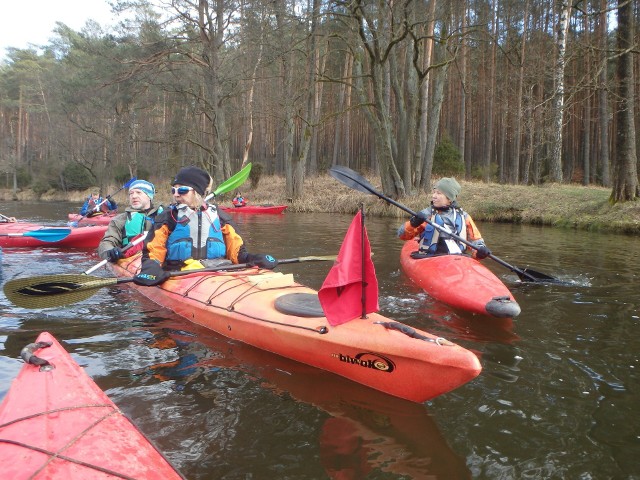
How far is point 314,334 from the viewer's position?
3.20 metres

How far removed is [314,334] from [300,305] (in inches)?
13.8

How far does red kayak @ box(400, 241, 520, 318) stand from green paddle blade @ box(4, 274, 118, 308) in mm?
3080

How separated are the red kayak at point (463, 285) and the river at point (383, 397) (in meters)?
0.17

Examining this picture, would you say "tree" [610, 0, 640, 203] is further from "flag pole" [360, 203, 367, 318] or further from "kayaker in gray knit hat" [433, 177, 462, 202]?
"flag pole" [360, 203, 367, 318]

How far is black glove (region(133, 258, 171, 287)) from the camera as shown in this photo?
4.30m

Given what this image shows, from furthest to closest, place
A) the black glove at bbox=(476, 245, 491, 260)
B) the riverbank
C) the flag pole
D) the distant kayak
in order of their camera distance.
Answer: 1. the distant kayak
2. the riverbank
3. the black glove at bbox=(476, 245, 491, 260)
4. the flag pole

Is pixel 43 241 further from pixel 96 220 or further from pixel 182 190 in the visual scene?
pixel 182 190

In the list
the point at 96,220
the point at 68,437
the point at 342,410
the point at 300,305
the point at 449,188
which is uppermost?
the point at 449,188

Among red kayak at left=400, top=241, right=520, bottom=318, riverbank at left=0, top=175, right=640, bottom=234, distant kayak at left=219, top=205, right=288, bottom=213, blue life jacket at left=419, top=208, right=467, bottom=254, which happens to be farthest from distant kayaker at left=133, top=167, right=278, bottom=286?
distant kayak at left=219, top=205, right=288, bottom=213

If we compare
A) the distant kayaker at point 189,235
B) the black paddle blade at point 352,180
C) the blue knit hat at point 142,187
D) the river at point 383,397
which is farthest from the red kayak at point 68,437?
the blue knit hat at point 142,187

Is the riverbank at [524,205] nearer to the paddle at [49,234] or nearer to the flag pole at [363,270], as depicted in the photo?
the paddle at [49,234]

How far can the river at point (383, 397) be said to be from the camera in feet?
7.75

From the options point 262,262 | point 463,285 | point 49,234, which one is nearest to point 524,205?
point 463,285

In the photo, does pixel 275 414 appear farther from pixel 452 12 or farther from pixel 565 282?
pixel 452 12
